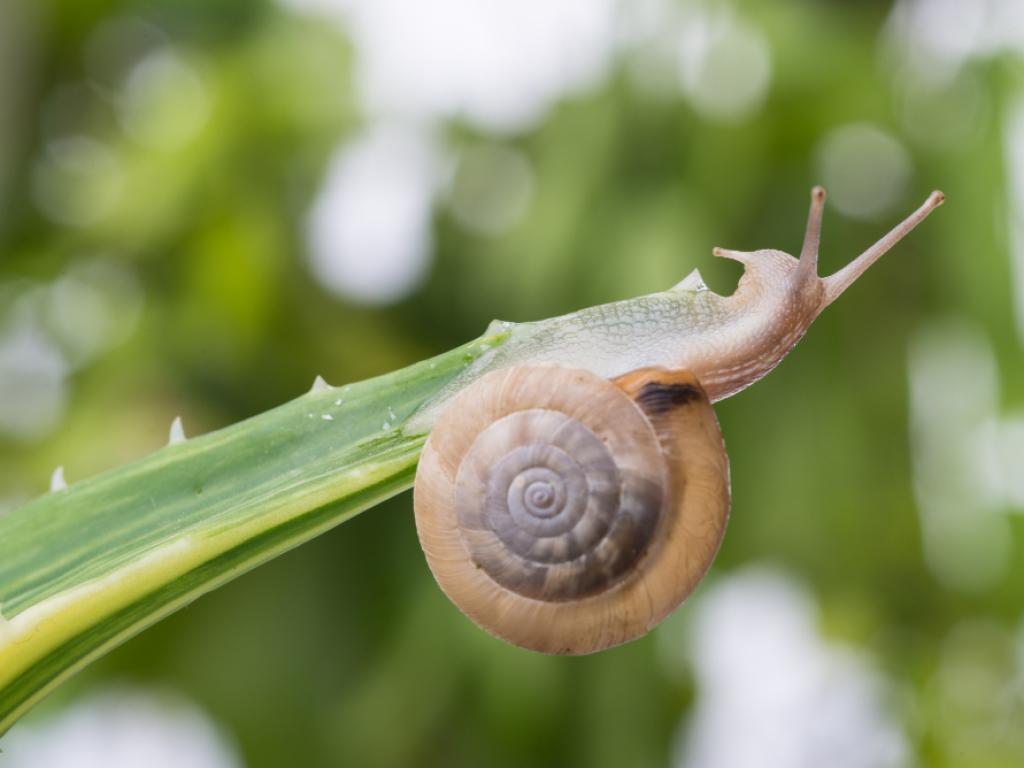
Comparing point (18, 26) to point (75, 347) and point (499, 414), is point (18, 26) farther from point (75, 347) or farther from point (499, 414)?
point (499, 414)

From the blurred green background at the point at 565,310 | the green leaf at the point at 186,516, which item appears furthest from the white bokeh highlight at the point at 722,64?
the green leaf at the point at 186,516

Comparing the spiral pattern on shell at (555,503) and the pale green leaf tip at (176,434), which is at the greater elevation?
the pale green leaf tip at (176,434)

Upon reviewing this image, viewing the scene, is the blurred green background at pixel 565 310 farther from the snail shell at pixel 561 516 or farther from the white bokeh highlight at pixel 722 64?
the snail shell at pixel 561 516

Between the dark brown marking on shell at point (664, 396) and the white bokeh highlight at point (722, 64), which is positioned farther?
the white bokeh highlight at point (722, 64)

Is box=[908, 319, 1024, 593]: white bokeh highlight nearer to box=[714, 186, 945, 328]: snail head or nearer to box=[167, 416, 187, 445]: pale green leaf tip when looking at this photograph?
box=[714, 186, 945, 328]: snail head

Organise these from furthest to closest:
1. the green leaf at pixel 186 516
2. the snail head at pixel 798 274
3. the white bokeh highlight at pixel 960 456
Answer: the white bokeh highlight at pixel 960 456
the snail head at pixel 798 274
the green leaf at pixel 186 516

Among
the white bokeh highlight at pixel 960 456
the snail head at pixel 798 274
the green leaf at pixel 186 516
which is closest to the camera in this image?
the green leaf at pixel 186 516

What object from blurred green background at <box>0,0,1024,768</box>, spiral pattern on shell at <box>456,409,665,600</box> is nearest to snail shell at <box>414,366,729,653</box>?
spiral pattern on shell at <box>456,409,665,600</box>
